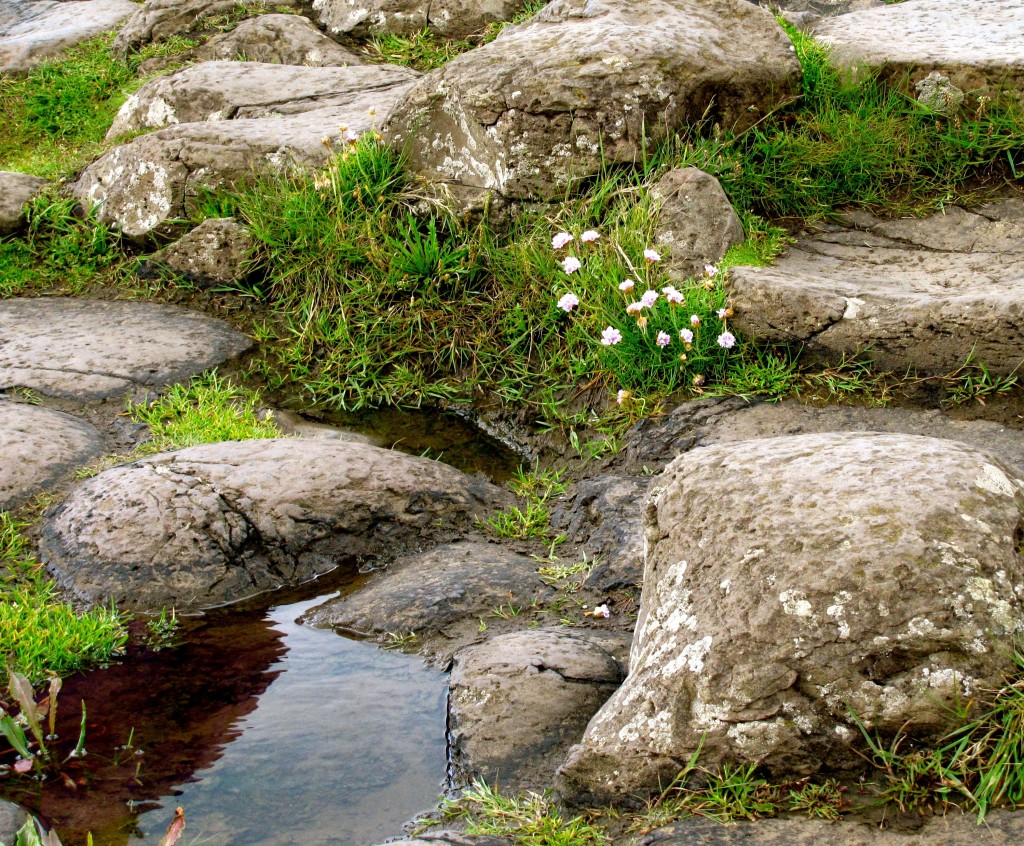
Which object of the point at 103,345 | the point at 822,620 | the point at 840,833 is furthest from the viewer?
the point at 103,345

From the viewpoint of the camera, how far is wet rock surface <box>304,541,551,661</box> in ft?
11.4

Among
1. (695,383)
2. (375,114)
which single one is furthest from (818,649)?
(375,114)

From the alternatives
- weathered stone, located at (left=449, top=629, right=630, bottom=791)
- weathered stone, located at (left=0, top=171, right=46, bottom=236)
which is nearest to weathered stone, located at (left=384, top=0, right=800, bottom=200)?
weathered stone, located at (left=0, top=171, right=46, bottom=236)

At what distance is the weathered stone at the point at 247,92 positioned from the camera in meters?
6.61

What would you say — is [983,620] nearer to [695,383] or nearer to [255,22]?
[695,383]

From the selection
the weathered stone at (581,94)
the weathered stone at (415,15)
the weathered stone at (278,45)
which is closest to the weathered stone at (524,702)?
the weathered stone at (581,94)

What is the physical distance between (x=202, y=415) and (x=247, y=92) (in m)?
2.76

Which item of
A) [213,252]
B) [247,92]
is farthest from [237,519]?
[247,92]

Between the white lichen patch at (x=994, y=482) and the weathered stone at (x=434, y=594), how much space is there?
5.03 ft

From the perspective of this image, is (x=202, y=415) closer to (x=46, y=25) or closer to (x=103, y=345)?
(x=103, y=345)

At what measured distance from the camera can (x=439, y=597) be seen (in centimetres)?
356

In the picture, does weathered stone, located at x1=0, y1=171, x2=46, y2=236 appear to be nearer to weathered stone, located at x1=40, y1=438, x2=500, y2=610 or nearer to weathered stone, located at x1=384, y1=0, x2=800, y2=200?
weathered stone, located at x1=384, y1=0, x2=800, y2=200

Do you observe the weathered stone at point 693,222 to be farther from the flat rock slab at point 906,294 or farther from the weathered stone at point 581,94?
the weathered stone at point 581,94

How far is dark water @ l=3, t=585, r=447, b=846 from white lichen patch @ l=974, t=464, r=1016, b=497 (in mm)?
1522
